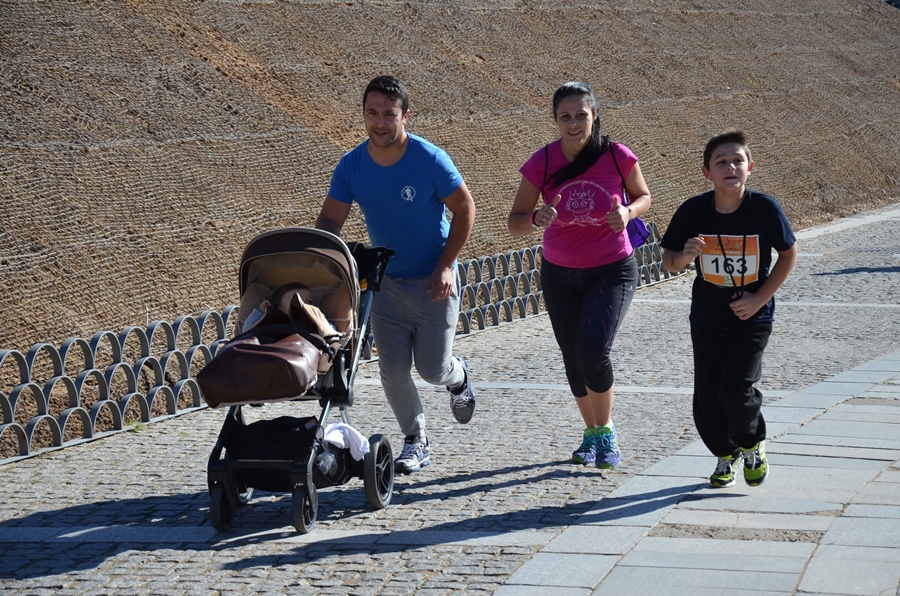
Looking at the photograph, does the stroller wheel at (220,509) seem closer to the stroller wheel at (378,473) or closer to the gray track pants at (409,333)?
the stroller wheel at (378,473)

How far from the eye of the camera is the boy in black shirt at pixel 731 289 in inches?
218

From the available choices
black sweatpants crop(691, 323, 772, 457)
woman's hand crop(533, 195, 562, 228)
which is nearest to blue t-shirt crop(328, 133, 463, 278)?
woman's hand crop(533, 195, 562, 228)

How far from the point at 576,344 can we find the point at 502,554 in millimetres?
1511

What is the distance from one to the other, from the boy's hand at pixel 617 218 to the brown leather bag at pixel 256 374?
1.70 m

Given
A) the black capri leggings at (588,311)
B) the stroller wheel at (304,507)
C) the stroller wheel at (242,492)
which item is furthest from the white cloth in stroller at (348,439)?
the black capri leggings at (588,311)

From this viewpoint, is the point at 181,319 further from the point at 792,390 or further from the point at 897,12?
the point at 897,12

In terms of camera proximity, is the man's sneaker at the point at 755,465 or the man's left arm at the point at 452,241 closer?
the man's sneaker at the point at 755,465

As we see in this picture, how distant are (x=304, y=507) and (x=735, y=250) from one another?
91.4 inches

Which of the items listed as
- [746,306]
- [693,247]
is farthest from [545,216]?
[746,306]

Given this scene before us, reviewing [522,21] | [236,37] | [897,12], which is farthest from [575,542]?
[897,12]

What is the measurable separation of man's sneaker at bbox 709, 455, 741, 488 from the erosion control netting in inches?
232

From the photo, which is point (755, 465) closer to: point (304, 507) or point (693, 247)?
point (693, 247)

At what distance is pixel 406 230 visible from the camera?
6047mm

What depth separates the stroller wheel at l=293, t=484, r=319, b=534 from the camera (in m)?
5.16
